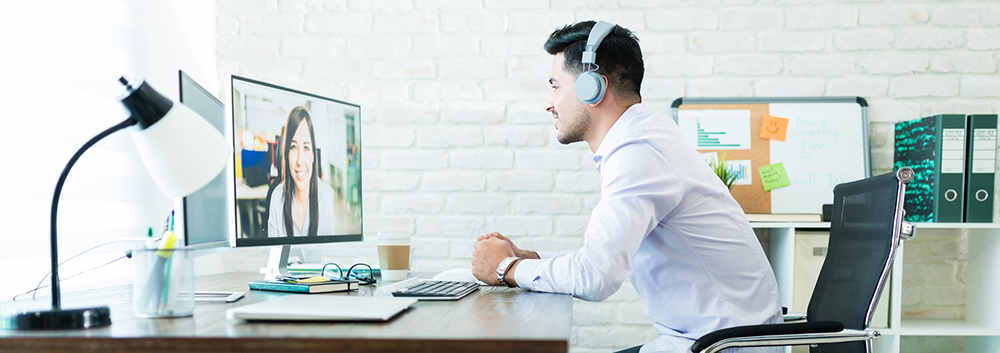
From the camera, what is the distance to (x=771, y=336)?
113cm

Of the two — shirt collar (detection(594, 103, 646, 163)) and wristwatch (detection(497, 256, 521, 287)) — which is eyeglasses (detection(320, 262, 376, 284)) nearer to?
wristwatch (detection(497, 256, 521, 287))

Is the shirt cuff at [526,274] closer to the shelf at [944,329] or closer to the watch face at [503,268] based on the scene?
the watch face at [503,268]

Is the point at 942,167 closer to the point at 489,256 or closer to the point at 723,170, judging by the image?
the point at 723,170

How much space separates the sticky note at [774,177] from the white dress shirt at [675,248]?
1.03 meters

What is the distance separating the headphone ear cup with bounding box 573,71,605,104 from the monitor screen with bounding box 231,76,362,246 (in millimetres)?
585

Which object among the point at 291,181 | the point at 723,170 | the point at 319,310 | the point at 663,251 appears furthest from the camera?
the point at 723,170

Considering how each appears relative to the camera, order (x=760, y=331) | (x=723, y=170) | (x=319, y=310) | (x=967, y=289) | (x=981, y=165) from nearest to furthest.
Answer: (x=319, y=310)
(x=760, y=331)
(x=981, y=165)
(x=723, y=170)
(x=967, y=289)

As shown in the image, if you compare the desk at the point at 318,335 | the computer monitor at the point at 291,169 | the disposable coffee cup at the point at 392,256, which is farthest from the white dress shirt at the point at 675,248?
the computer monitor at the point at 291,169

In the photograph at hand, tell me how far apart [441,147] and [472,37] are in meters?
0.41

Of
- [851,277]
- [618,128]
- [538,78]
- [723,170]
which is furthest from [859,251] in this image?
[538,78]

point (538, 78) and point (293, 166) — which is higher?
point (538, 78)

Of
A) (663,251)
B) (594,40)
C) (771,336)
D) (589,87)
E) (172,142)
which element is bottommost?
(771,336)

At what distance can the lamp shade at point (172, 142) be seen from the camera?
83 cm

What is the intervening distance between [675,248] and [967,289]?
1600 millimetres
